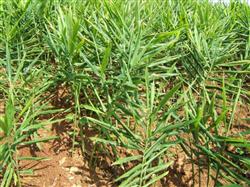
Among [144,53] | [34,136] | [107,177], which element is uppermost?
[144,53]

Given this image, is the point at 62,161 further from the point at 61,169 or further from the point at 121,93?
the point at 121,93

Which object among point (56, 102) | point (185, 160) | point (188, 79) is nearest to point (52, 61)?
point (56, 102)

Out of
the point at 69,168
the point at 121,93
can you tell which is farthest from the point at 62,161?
the point at 121,93

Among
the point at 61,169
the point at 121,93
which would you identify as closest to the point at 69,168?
the point at 61,169

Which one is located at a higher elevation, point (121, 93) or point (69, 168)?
point (121, 93)

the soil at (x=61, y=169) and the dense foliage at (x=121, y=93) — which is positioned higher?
the dense foliage at (x=121, y=93)

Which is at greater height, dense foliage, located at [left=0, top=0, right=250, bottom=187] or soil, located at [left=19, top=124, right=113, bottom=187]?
dense foliage, located at [left=0, top=0, right=250, bottom=187]

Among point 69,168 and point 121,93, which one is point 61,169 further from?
point 121,93

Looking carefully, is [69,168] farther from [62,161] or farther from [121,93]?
[121,93]

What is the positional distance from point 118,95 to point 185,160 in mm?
300

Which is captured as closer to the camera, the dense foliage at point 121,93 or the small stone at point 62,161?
the dense foliage at point 121,93

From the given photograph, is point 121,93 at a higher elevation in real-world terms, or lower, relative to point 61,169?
higher

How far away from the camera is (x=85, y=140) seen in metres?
1.11

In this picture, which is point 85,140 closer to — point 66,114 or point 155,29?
point 66,114
